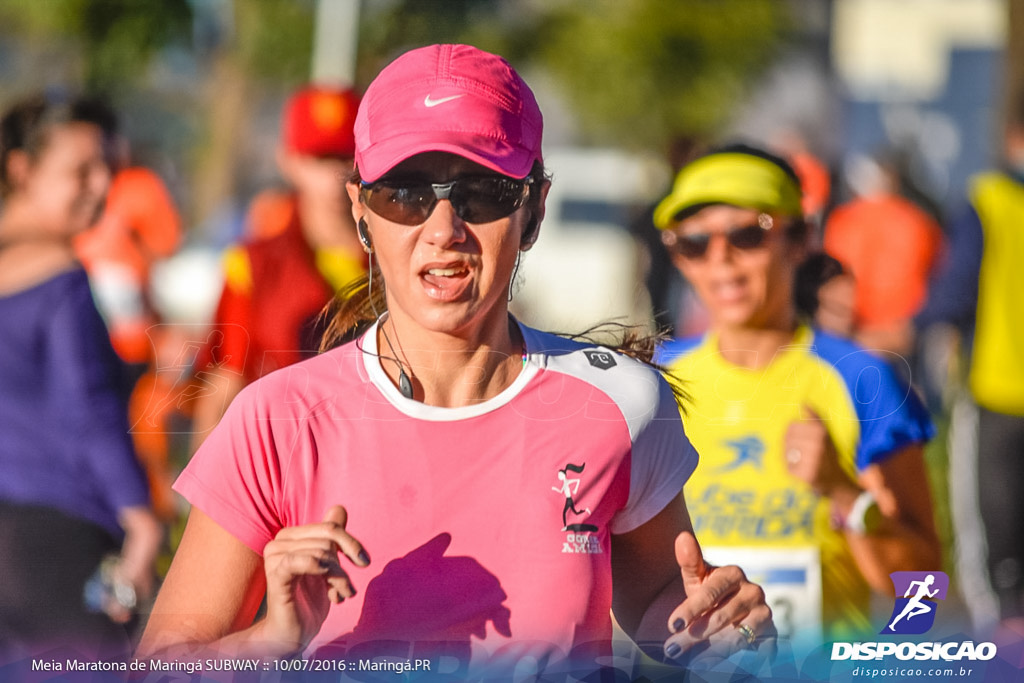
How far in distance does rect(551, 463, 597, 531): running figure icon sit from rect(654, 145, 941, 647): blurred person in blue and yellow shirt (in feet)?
1.06

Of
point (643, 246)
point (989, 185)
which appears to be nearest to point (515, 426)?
point (643, 246)

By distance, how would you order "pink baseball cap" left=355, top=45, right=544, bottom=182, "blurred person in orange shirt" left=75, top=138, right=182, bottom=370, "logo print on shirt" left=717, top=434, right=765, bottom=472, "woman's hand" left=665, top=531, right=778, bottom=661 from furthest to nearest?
"blurred person in orange shirt" left=75, top=138, right=182, bottom=370
"logo print on shirt" left=717, top=434, right=765, bottom=472
"woman's hand" left=665, top=531, right=778, bottom=661
"pink baseball cap" left=355, top=45, right=544, bottom=182

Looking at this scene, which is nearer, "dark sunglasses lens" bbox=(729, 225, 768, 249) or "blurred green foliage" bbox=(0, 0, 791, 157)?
"dark sunglasses lens" bbox=(729, 225, 768, 249)

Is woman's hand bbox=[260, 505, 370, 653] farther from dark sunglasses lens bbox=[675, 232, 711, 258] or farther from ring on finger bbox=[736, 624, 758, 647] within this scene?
dark sunglasses lens bbox=[675, 232, 711, 258]

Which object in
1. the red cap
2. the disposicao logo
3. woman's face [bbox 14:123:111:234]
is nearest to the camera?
the disposicao logo

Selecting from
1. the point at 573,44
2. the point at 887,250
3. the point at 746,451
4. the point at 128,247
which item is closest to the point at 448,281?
the point at 746,451

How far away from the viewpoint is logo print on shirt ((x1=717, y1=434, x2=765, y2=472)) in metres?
2.85

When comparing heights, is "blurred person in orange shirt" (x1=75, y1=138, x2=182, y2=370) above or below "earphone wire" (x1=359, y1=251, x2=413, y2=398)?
above

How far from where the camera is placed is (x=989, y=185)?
17.8 ft

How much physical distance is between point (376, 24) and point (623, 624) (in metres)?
12.5

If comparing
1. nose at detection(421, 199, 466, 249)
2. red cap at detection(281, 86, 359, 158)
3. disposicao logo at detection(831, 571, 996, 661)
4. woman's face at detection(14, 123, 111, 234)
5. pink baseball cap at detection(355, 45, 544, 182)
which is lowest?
disposicao logo at detection(831, 571, 996, 661)

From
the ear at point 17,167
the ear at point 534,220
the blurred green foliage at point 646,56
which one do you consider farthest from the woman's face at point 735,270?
the blurred green foliage at point 646,56

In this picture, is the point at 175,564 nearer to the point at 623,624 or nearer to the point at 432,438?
the point at 432,438

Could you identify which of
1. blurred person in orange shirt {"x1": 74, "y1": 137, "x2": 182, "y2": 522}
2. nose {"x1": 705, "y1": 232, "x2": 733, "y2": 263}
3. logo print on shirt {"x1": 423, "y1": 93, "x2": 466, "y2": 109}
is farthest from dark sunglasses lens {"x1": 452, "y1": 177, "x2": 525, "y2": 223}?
blurred person in orange shirt {"x1": 74, "y1": 137, "x2": 182, "y2": 522}
